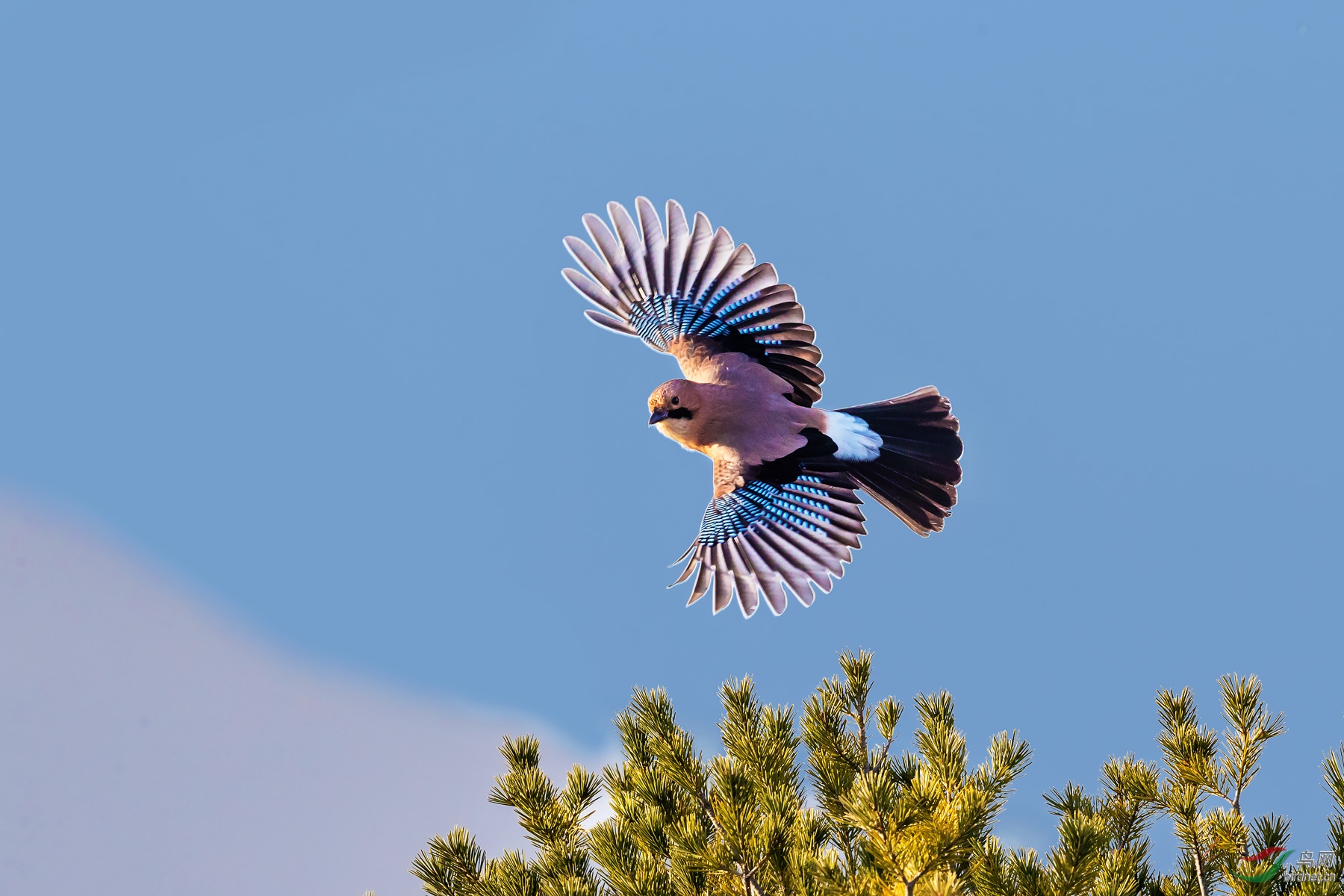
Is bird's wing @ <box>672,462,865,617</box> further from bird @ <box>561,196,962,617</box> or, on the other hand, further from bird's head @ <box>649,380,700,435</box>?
bird's head @ <box>649,380,700,435</box>

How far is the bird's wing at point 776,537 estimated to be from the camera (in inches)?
220

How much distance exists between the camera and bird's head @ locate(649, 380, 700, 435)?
501 centimetres

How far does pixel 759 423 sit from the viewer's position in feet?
17.4

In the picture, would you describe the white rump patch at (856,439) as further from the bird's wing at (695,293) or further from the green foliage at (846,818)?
the green foliage at (846,818)

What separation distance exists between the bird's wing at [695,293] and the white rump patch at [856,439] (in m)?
0.22

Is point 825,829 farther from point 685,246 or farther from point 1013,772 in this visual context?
point 685,246

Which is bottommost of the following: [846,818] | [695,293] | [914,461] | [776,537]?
[846,818]

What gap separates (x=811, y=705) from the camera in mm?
4297

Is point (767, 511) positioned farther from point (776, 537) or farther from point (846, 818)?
point (846, 818)

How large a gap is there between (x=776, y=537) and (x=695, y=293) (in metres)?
1.19

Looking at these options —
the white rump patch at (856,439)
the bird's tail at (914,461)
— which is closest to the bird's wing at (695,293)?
the white rump patch at (856,439)

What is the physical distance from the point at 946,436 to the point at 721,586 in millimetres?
1255

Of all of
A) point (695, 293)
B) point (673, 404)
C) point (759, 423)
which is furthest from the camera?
point (695, 293)

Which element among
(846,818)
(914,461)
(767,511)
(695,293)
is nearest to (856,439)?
(914,461)
